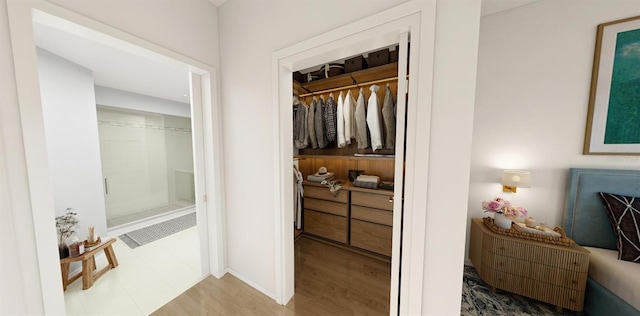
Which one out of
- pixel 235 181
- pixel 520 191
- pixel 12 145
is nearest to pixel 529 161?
pixel 520 191

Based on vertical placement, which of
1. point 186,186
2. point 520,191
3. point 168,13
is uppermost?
point 168,13

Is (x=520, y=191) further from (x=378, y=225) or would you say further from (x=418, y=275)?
(x=418, y=275)

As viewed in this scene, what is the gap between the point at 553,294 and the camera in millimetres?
1474

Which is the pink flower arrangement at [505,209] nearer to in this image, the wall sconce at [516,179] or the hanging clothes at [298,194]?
the wall sconce at [516,179]

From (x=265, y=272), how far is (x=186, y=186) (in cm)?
371

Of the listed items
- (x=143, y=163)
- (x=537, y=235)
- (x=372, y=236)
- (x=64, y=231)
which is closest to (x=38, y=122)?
(x=64, y=231)

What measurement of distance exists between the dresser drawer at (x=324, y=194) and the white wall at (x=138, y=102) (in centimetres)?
236

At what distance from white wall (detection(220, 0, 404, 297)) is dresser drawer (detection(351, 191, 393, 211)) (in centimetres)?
110

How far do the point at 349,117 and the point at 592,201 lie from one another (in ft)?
7.76

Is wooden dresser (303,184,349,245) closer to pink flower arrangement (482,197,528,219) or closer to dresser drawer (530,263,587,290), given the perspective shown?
pink flower arrangement (482,197,528,219)

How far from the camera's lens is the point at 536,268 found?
151cm

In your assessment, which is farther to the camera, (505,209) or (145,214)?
(145,214)

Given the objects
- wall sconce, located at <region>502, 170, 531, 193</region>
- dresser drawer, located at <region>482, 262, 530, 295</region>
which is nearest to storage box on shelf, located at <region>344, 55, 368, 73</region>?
wall sconce, located at <region>502, 170, 531, 193</region>

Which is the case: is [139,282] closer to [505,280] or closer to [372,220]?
[372,220]
